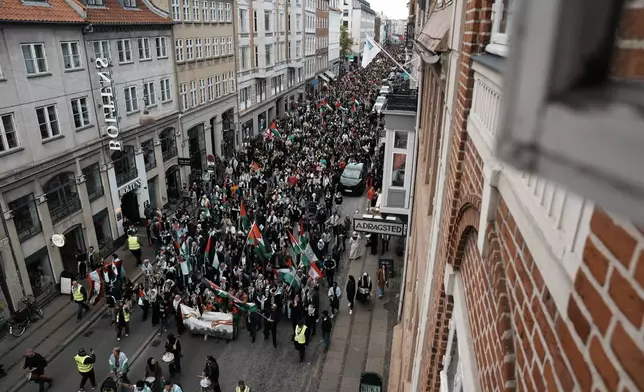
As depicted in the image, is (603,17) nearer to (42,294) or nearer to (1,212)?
(1,212)

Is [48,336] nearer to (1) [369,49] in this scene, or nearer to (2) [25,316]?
(2) [25,316]

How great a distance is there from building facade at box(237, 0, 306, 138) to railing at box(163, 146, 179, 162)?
10.3 meters

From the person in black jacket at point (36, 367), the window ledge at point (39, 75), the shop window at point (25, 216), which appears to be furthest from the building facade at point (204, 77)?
the person in black jacket at point (36, 367)

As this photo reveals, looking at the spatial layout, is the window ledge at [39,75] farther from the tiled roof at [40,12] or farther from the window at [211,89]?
the window at [211,89]

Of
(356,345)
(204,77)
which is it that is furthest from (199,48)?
(356,345)

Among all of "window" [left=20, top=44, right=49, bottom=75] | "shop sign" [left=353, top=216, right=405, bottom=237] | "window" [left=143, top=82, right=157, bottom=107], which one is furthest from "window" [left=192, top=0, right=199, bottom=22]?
"shop sign" [left=353, top=216, right=405, bottom=237]

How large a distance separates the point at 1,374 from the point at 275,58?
3605cm

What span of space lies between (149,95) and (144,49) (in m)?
2.37

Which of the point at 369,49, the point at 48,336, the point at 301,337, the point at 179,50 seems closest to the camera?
the point at 301,337

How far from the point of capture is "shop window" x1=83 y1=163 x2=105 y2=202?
800 inches

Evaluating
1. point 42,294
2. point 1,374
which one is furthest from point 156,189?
point 1,374

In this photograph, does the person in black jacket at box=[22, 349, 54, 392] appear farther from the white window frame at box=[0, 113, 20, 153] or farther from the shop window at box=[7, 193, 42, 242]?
the white window frame at box=[0, 113, 20, 153]

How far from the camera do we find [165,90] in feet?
86.7

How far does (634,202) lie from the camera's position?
0.60 m
